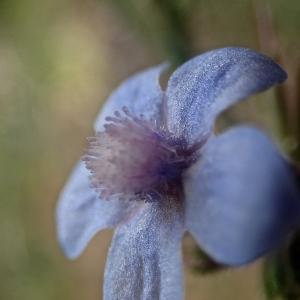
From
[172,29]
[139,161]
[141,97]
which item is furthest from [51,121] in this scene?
[139,161]

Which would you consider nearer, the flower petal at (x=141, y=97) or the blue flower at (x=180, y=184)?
the blue flower at (x=180, y=184)

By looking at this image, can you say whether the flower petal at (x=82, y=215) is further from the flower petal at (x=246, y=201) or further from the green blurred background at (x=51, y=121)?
the green blurred background at (x=51, y=121)

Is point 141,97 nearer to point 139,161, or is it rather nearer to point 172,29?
point 139,161

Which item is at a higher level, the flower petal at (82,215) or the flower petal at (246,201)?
the flower petal at (246,201)

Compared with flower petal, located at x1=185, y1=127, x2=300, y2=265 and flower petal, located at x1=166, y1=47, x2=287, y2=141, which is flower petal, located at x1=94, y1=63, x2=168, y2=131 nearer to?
flower petal, located at x1=166, y1=47, x2=287, y2=141

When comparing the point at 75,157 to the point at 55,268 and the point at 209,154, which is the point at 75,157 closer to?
the point at 55,268

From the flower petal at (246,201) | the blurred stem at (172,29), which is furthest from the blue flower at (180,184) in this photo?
the blurred stem at (172,29)

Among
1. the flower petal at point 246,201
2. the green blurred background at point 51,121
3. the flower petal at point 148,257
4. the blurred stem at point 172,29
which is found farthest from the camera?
the green blurred background at point 51,121

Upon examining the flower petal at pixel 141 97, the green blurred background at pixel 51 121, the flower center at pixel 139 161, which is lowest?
the green blurred background at pixel 51 121
